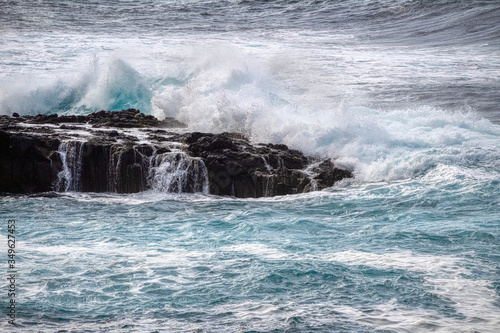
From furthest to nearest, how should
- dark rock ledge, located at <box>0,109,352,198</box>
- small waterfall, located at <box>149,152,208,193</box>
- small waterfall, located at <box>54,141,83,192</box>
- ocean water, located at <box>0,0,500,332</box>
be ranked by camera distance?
small waterfall, located at <box>54,141,83,192</box>, small waterfall, located at <box>149,152,208,193</box>, dark rock ledge, located at <box>0,109,352,198</box>, ocean water, located at <box>0,0,500,332</box>

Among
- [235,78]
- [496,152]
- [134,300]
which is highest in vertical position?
[235,78]

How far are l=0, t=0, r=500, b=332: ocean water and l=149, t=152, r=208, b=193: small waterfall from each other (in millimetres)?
254

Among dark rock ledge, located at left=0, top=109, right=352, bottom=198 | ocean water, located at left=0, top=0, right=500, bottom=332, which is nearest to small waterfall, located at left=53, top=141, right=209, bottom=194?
dark rock ledge, located at left=0, top=109, right=352, bottom=198

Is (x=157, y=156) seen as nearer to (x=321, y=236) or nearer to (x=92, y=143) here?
(x=92, y=143)

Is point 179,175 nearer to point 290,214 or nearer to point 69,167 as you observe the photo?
point 69,167

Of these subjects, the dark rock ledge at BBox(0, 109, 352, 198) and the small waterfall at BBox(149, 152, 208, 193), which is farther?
the small waterfall at BBox(149, 152, 208, 193)

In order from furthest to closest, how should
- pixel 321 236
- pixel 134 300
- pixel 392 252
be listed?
1. pixel 321 236
2. pixel 392 252
3. pixel 134 300

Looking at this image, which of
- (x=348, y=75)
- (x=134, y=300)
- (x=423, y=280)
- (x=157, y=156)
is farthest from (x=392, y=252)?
(x=348, y=75)

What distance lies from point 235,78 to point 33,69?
31.8 feet

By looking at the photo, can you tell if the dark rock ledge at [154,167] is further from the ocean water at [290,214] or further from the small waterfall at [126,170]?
the ocean water at [290,214]

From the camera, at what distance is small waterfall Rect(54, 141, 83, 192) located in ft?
40.0

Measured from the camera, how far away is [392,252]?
8.12 metres

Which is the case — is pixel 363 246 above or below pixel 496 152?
below

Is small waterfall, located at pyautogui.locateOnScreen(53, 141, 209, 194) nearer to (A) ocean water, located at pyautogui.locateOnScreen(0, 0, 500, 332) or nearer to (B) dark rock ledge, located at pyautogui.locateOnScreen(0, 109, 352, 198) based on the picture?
(B) dark rock ledge, located at pyautogui.locateOnScreen(0, 109, 352, 198)
